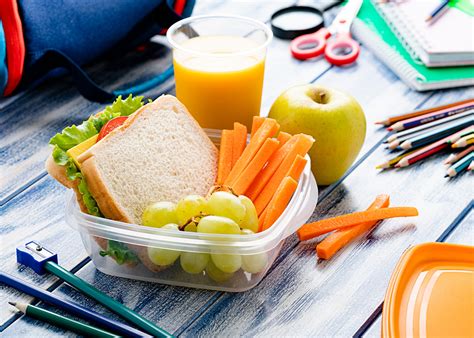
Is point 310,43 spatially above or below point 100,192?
below

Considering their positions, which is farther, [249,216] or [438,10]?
[438,10]

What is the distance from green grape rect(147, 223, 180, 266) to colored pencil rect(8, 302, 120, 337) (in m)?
0.13

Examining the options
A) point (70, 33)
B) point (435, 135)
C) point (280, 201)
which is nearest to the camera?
point (280, 201)

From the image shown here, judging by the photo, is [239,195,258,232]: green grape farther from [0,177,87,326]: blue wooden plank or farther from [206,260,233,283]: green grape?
[0,177,87,326]: blue wooden plank

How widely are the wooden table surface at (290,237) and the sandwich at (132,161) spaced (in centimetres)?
10

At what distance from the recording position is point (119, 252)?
115 centimetres

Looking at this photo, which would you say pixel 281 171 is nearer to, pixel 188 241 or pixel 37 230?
pixel 188 241

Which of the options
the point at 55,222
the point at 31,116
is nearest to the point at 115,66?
the point at 31,116

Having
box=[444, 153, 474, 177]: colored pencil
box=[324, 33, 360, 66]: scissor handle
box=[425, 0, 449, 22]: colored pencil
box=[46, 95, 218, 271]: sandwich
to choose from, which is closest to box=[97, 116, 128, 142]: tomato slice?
box=[46, 95, 218, 271]: sandwich

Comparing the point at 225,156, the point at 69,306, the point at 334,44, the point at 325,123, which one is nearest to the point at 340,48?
the point at 334,44

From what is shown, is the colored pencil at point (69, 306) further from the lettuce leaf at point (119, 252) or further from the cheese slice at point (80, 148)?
the cheese slice at point (80, 148)

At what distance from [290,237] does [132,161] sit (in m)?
0.30

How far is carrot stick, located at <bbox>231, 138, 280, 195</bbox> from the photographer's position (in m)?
1.25

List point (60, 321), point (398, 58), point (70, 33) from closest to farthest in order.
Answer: point (60, 321), point (70, 33), point (398, 58)
